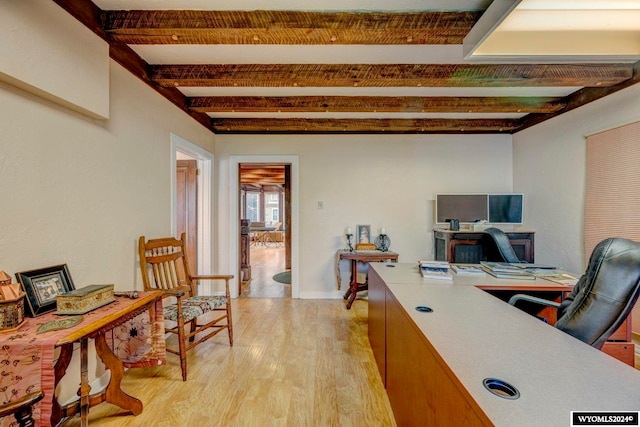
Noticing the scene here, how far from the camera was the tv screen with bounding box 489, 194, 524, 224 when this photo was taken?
377 cm

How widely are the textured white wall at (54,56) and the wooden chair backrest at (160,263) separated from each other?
1035 millimetres

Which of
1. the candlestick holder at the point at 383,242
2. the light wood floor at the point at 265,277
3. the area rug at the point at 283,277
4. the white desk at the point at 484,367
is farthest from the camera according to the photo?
the area rug at the point at 283,277

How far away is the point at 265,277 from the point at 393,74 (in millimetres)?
4211

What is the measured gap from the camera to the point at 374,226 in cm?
409

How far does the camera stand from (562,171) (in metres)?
3.22

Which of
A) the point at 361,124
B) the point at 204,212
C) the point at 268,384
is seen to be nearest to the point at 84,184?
the point at 268,384

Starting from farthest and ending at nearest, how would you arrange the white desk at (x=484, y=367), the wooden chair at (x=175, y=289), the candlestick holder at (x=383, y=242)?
1. the candlestick holder at (x=383, y=242)
2. the wooden chair at (x=175, y=289)
3. the white desk at (x=484, y=367)

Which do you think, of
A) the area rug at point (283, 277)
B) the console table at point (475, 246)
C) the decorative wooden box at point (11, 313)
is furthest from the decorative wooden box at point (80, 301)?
the console table at point (475, 246)

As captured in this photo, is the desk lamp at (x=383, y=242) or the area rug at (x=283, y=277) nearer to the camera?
the desk lamp at (x=383, y=242)

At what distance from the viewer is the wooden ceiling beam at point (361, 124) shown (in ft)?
12.3

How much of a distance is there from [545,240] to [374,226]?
85.2 inches

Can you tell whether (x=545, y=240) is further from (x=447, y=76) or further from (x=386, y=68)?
(x=386, y=68)

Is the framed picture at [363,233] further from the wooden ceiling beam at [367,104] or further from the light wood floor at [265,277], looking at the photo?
the wooden ceiling beam at [367,104]

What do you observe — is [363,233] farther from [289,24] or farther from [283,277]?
[289,24]
